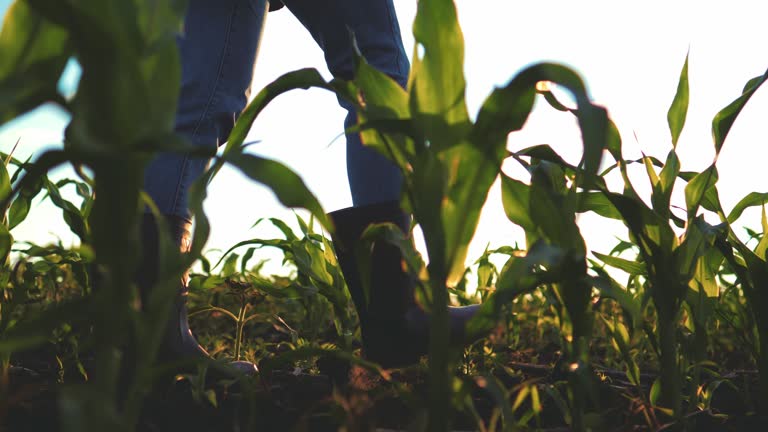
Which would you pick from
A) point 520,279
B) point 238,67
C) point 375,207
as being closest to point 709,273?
point 375,207

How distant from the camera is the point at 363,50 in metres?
1.26

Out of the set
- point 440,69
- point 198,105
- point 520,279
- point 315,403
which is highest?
point 198,105

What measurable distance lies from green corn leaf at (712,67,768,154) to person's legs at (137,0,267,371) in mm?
876

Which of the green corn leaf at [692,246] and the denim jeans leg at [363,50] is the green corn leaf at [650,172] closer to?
the green corn leaf at [692,246]

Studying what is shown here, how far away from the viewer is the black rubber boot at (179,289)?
1104 mm

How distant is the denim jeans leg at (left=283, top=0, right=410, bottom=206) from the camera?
1.22 m

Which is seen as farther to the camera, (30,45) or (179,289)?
(179,289)

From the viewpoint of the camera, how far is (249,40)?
136cm

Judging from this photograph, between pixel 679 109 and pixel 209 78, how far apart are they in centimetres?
86

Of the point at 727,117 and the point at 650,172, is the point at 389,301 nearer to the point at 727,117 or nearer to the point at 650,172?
the point at 650,172

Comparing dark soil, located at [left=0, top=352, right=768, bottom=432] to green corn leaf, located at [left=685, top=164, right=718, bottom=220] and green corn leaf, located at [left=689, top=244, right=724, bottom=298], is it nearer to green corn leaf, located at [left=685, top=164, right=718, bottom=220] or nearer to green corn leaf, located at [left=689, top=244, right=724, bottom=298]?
green corn leaf, located at [left=689, top=244, right=724, bottom=298]

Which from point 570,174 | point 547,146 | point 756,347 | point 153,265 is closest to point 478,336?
point 547,146

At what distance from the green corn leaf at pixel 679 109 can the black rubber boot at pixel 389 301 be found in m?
0.46

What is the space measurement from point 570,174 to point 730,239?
31 centimetres
